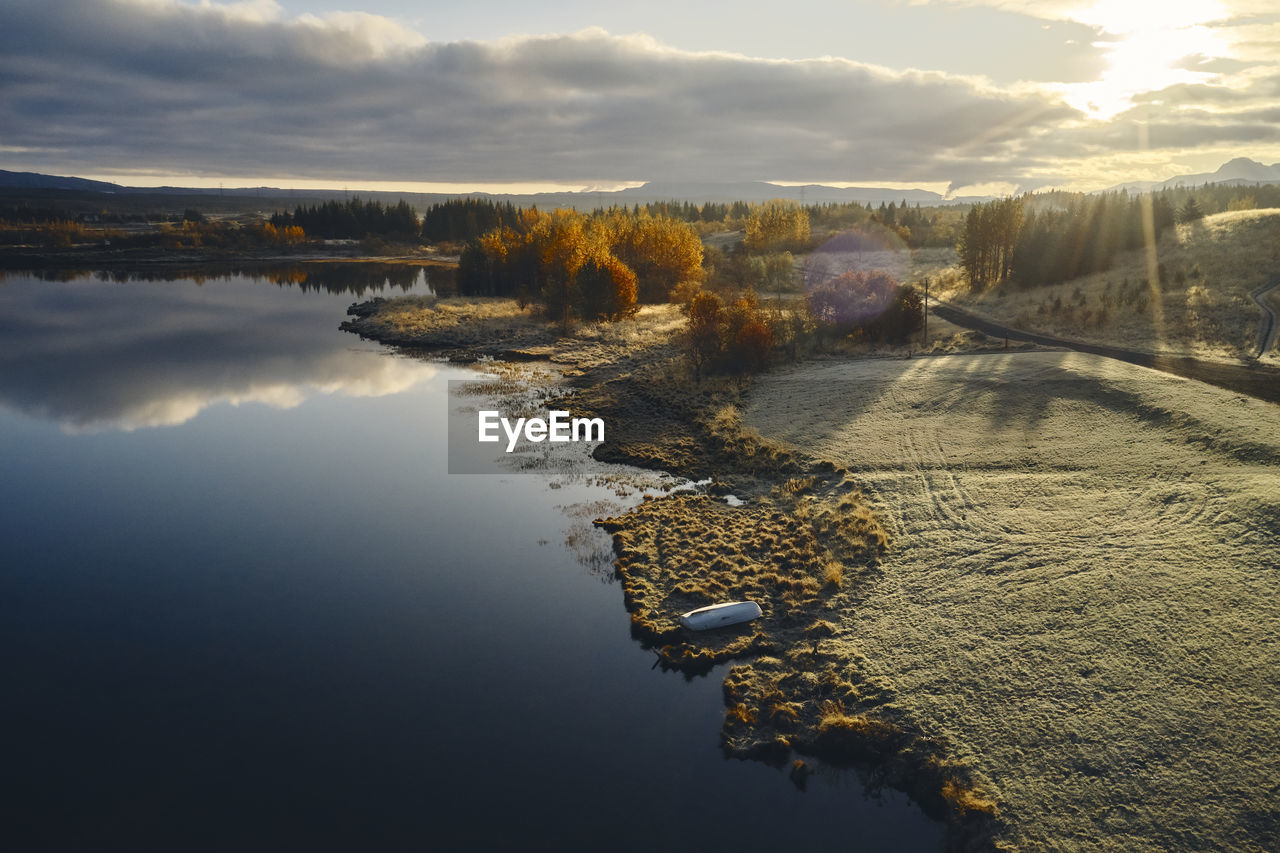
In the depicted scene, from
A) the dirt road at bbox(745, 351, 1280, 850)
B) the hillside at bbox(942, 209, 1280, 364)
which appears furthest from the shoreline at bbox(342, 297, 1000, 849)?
the hillside at bbox(942, 209, 1280, 364)

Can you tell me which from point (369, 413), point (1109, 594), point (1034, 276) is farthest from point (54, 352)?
point (1034, 276)

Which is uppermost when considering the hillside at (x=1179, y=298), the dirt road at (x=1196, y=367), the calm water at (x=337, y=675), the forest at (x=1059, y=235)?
the forest at (x=1059, y=235)

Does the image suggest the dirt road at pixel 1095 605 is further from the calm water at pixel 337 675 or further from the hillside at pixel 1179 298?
the hillside at pixel 1179 298

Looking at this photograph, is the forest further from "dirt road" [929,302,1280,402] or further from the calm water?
the calm water

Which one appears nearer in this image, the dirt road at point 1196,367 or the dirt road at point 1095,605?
the dirt road at point 1095,605

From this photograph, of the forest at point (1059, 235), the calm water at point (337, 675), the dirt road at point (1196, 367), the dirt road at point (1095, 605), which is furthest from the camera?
the forest at point (1059, 235)

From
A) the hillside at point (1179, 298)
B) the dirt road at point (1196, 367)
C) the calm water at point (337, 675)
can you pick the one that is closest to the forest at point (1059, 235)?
the hillside at point (1179, 298)
